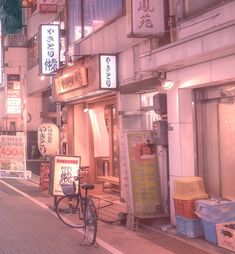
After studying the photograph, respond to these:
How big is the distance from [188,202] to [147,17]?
4.15 m

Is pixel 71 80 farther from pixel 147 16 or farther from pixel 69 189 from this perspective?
pixel 147 16

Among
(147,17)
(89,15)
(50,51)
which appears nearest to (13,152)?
(50,51)

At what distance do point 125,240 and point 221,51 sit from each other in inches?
169

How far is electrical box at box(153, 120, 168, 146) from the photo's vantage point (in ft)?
39.3

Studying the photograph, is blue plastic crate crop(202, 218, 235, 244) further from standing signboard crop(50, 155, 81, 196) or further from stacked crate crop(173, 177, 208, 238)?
standing signboard crop(50, 155, 81, 196)

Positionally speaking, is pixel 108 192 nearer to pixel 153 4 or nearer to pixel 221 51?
pixel 153 4

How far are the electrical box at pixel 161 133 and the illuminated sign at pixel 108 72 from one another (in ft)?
11.1

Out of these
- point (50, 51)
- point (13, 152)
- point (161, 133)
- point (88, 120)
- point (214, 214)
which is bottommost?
point (214, 214)

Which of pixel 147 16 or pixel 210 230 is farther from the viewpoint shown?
pixel 147 16

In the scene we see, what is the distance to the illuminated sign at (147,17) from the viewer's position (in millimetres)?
11516

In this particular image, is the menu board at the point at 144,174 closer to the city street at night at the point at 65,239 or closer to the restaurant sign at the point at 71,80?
the city street at night at the point at 65,239

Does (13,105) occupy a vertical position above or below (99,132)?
above

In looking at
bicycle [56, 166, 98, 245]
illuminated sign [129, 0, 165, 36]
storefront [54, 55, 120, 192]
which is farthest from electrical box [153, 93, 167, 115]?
storefront [54, 55, 120, 192]

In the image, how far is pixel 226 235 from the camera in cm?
938
